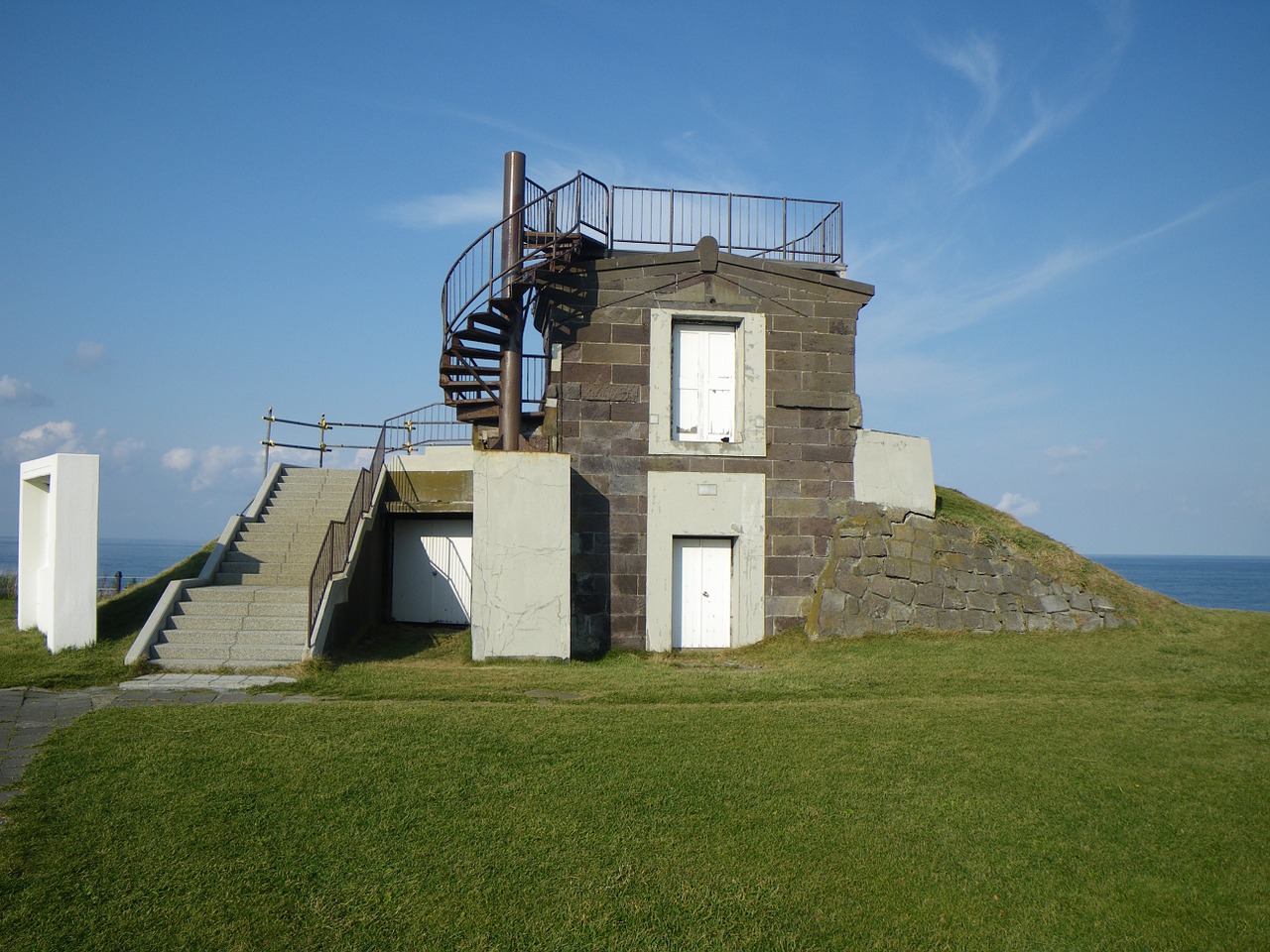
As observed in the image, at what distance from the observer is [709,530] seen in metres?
12.9

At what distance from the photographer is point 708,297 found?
13164 millimetres

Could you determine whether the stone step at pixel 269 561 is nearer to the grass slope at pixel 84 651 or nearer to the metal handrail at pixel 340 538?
the metal handrail at pixel 340 538

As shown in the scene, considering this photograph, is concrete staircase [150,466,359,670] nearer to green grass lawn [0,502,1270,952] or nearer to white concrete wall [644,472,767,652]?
green grass lawn [0,502,1270,952]

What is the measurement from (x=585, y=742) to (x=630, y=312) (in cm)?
728

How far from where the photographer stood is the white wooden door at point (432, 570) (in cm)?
1547

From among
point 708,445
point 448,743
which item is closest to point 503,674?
point 448,743

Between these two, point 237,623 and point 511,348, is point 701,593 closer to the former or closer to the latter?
point 511,348

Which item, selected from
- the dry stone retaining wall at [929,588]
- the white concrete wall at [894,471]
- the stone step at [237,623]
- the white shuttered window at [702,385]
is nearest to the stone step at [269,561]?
the stone step at [237,623]

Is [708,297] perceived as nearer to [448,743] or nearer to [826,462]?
[826,462]

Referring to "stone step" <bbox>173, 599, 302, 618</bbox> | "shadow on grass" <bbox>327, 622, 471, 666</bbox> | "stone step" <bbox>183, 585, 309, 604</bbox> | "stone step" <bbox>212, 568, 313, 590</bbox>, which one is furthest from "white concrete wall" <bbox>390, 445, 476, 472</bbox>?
"stone step" <bbox>173, 599, 302, 618</bbox>

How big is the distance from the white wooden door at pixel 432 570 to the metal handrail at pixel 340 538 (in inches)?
57.4

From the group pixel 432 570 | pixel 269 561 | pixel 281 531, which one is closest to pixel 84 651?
pixel 269 561

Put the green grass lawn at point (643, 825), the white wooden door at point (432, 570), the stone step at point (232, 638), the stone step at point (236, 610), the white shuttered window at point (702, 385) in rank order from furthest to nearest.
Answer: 1. the white wooden door at point (432, 570)
2. the white shuttered window at point (702, 385)
3. the stone step at point (236, 610)
4. the stone step at point (232, 638)
5. the green grass lawn at point (643, 825)

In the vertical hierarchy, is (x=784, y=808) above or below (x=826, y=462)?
below
